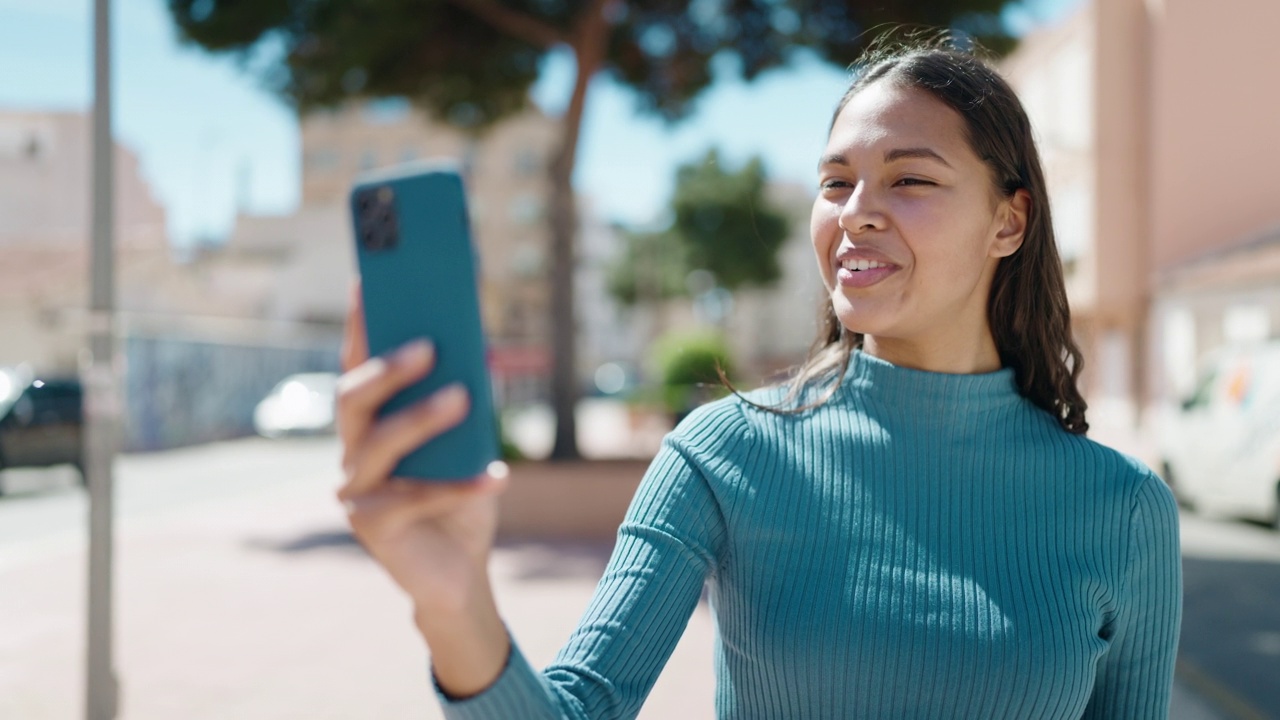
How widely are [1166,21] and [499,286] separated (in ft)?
123

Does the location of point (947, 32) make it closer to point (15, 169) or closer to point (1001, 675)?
point (1001, 675)

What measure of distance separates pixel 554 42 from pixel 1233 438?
7.89m

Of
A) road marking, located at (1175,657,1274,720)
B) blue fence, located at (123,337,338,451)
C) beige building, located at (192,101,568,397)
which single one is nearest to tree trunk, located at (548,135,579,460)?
road marking, located at (1175,657,1274,720)

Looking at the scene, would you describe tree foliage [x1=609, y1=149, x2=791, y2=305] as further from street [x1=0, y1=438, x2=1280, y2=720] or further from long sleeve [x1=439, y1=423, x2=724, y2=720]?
long sleeve [x1=439, y1=423, x2=724, y2=720]

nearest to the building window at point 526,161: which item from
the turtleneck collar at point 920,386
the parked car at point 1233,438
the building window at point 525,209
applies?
the building window at point 525,209

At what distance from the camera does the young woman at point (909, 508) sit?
1419mm

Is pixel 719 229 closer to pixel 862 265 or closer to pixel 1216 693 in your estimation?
pixel 1216 693

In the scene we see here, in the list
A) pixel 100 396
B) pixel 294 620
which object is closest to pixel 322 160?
pixel 294 620

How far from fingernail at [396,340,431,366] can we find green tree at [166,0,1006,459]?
1000cm

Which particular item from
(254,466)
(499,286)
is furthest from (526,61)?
(499,286)

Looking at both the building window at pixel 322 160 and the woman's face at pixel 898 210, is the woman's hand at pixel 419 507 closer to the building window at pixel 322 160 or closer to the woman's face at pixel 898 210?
the woman's face at pixel 898 210

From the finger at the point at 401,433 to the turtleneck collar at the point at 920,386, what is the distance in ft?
3.30

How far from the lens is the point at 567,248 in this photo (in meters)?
11.9

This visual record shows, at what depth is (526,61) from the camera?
1327 cm
